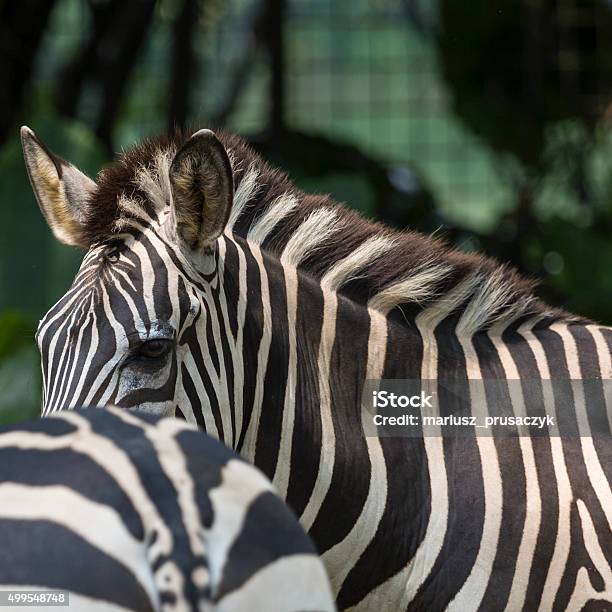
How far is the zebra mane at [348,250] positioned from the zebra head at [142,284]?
7 cm

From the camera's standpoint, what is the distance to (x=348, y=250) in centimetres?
297

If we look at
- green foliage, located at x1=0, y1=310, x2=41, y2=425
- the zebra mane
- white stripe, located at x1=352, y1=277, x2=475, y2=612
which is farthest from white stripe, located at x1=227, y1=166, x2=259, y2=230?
green foliage, located at x1=0, y1=310, x2=41, y2=425

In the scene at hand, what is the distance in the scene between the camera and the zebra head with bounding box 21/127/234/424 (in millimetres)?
2506

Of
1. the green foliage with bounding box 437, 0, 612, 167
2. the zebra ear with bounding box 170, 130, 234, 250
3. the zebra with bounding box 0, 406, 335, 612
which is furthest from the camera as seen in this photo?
the green foliage with bounding box 437, 0, 612, 167

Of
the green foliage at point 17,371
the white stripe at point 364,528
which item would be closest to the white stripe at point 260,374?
the white stripe at point 364,528

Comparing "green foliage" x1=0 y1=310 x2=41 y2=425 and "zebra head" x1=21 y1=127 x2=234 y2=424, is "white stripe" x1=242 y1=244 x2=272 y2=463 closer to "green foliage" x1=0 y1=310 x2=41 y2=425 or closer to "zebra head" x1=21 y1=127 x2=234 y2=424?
"zebra head" x1=21 y1=127 x2=234 y2=424

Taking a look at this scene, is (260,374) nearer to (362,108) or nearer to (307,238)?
(307,238)

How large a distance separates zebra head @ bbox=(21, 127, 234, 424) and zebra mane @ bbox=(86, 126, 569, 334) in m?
0.07

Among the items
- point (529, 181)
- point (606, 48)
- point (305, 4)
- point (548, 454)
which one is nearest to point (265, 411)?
point (548, 454)

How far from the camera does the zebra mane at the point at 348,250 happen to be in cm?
293

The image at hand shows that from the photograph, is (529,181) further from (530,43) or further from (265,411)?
(265,411)

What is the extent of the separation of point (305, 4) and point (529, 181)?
15.9ft

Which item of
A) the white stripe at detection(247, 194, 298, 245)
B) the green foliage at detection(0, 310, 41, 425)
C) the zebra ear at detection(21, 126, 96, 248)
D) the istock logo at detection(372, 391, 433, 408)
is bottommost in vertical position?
the istock logo at detection(372, 391, 433, 408)

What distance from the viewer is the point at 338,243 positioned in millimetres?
2973
